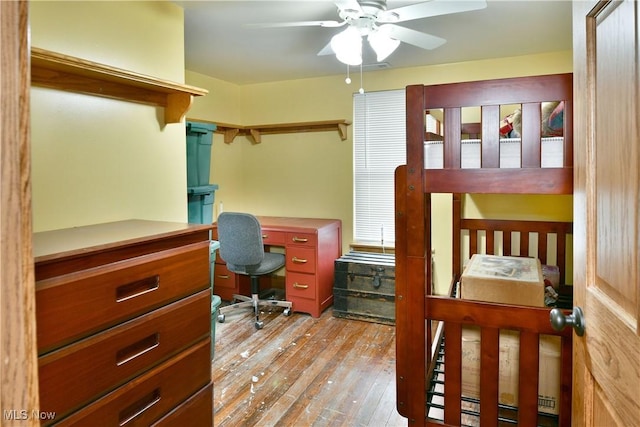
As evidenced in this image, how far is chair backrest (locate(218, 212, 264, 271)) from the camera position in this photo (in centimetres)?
328

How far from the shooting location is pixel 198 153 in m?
2.82

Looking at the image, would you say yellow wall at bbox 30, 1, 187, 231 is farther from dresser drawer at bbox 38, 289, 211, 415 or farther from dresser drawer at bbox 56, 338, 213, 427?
dresser drawer at bbox 56, 338, 213, 427

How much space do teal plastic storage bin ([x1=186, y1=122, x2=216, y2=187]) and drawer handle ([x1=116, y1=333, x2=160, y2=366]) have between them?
1517 mm

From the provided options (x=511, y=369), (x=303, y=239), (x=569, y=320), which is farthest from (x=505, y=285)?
(x=303, y=239)

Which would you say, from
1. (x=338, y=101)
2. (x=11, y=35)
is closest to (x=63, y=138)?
(x=11, y=35)

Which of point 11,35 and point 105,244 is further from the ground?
point 11,35

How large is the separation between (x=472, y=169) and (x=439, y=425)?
3.46 ft

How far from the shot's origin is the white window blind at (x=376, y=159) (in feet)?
12.9

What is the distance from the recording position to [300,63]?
3.64m

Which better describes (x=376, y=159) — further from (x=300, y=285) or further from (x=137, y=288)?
(x=137, y=288)

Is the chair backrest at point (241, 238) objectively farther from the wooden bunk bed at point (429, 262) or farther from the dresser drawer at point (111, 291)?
the wooden bunk bed at point (429, 262)

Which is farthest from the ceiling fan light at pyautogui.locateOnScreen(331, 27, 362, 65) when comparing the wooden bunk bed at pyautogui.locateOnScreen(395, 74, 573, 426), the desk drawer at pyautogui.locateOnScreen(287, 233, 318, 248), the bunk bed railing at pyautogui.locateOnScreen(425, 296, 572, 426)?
the desk drawer at pyautogui.locateOnScreen(287, 233, 318, 248)

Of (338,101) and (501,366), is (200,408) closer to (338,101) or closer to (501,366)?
(501,366)

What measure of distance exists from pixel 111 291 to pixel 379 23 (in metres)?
1.95
